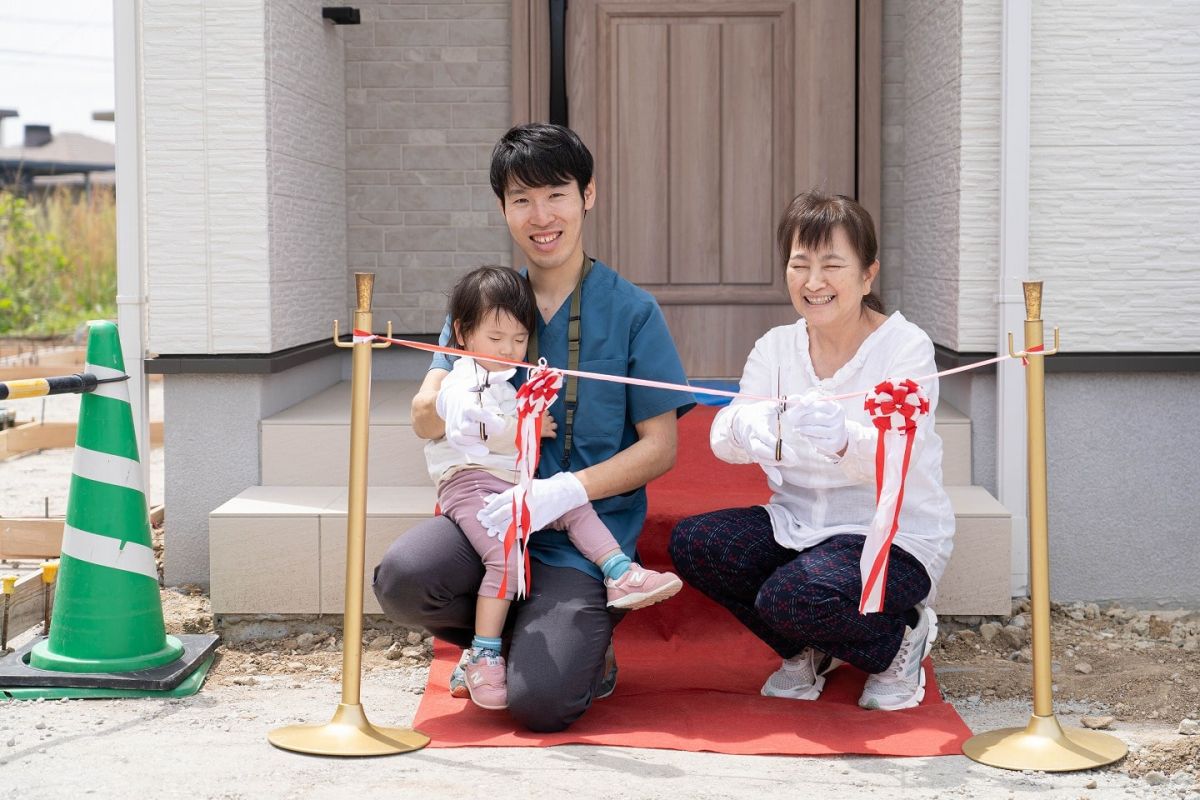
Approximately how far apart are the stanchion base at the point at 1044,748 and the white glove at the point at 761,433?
787mm

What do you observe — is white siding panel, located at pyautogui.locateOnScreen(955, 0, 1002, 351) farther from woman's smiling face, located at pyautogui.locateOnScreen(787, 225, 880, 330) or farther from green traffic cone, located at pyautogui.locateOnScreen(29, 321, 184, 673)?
green traffic cone, located at pyautogui.locateOnScreen(29, 321, 184, 673)

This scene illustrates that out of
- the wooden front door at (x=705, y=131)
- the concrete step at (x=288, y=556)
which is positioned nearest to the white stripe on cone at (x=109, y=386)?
the concrete step at (x=288, y=556)

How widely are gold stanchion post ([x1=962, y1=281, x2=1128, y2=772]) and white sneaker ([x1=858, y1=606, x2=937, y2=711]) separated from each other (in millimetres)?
334

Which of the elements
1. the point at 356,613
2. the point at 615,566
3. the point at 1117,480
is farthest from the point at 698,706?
the point at 1117,480

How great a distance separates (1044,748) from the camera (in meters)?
3.04

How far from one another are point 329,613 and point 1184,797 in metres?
2.39

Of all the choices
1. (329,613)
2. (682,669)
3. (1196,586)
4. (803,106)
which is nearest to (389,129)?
(803,106)

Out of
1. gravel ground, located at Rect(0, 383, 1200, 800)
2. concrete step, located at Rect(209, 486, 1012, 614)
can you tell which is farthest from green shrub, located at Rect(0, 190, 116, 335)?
gravel ground, located at Rect(0, 383, 1200, 800)

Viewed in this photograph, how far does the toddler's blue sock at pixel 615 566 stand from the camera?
331 cm

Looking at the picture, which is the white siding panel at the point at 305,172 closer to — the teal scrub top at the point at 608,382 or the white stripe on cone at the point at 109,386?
the white stripe on cone at the point at 109,386

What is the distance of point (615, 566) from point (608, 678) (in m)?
0.38

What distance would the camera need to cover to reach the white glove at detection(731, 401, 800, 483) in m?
3.33

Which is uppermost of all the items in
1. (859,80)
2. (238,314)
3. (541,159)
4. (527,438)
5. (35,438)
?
(859,80)

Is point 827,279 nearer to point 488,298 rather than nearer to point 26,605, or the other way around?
point 488,298
